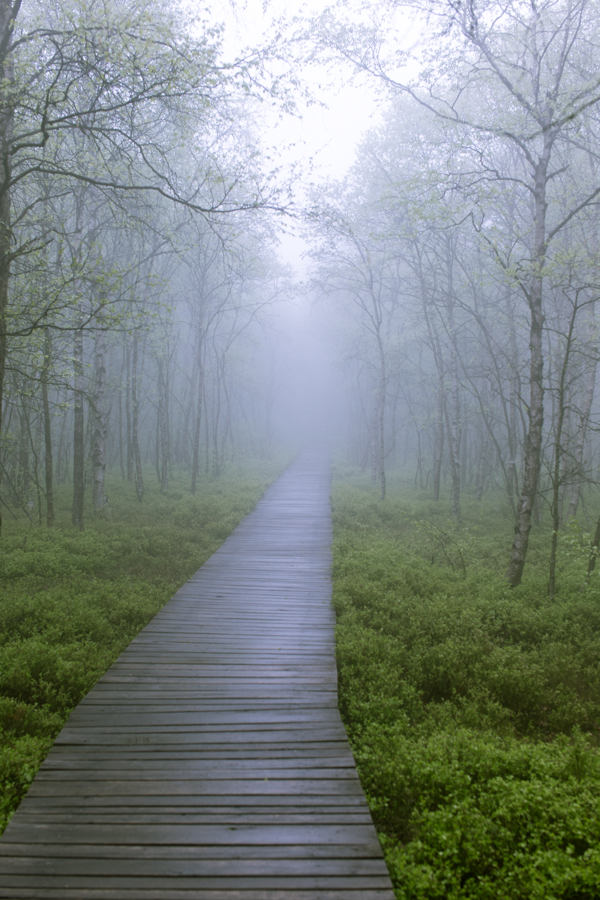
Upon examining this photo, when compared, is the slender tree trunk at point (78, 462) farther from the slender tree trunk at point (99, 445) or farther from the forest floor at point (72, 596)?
the slender tree trunk at point (99, 445)

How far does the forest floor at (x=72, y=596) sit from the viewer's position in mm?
4281

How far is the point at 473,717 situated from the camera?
4.55 m

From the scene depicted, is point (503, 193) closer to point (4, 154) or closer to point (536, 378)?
point (536, 378)

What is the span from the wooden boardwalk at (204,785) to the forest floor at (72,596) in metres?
0.35

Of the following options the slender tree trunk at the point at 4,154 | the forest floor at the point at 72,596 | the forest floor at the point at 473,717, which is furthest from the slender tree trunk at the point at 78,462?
the forest floor at the point at 473,717

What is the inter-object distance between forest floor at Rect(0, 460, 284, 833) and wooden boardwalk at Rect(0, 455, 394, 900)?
348 millimetres

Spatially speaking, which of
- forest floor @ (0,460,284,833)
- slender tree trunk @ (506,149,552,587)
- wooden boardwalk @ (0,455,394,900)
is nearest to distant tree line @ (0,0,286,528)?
forest floor @ (0,460,284,833)

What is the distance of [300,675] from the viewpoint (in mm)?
4941

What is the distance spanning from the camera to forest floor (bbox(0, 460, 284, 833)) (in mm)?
4281

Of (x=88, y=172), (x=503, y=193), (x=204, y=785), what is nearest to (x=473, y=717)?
(x=204, y=785)

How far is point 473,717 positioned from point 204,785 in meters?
2.80

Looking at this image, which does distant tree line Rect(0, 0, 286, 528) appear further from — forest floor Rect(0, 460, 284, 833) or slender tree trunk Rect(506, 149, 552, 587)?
slender tree trunk Rect(506, 149, 552, 587)

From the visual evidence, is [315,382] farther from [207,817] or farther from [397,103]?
[207,817]

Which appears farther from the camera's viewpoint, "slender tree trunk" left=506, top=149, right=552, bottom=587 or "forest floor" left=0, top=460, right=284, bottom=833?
"slender tree trunk" left=506, top=149, right=552, bottom=587
